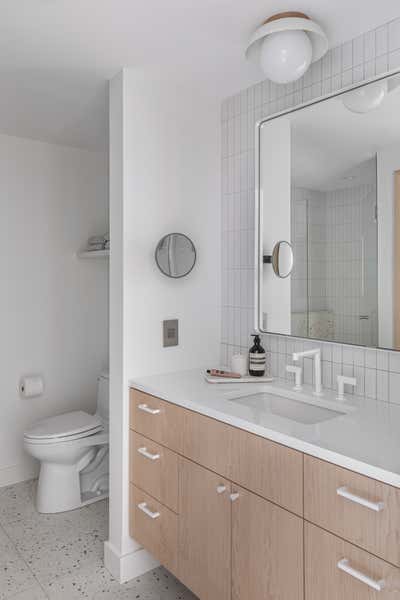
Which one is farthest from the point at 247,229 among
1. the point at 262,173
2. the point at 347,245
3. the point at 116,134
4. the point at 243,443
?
the point at 243,443

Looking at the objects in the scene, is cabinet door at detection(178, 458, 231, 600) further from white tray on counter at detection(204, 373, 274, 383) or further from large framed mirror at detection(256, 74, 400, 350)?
large framed mirror at detection(256, 74, 400, 350)

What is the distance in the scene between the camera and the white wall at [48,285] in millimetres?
2973

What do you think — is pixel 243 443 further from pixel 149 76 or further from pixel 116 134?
pixel 149 76

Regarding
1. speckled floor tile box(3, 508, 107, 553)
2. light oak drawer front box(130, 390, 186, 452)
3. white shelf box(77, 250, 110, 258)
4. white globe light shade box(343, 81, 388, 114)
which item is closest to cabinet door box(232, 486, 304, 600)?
light oak drawer front box(130, 390, 186, 452)

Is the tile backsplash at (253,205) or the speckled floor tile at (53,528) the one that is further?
the speckled floor tile at (53,528)

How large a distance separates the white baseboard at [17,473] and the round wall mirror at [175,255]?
1.84m

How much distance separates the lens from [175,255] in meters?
2.16

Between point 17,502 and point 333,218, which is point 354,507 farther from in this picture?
point 17,502

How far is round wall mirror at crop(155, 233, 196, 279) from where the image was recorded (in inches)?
83.1

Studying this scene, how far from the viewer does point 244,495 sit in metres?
1.46

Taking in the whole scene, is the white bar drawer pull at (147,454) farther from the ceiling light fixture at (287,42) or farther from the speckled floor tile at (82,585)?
the ceiling light fixture at (287,42)

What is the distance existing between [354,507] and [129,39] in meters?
1.77

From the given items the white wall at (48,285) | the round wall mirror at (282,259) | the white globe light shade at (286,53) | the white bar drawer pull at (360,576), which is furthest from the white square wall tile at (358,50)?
the white wall at (48,285)

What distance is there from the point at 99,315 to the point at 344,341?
204 cm
